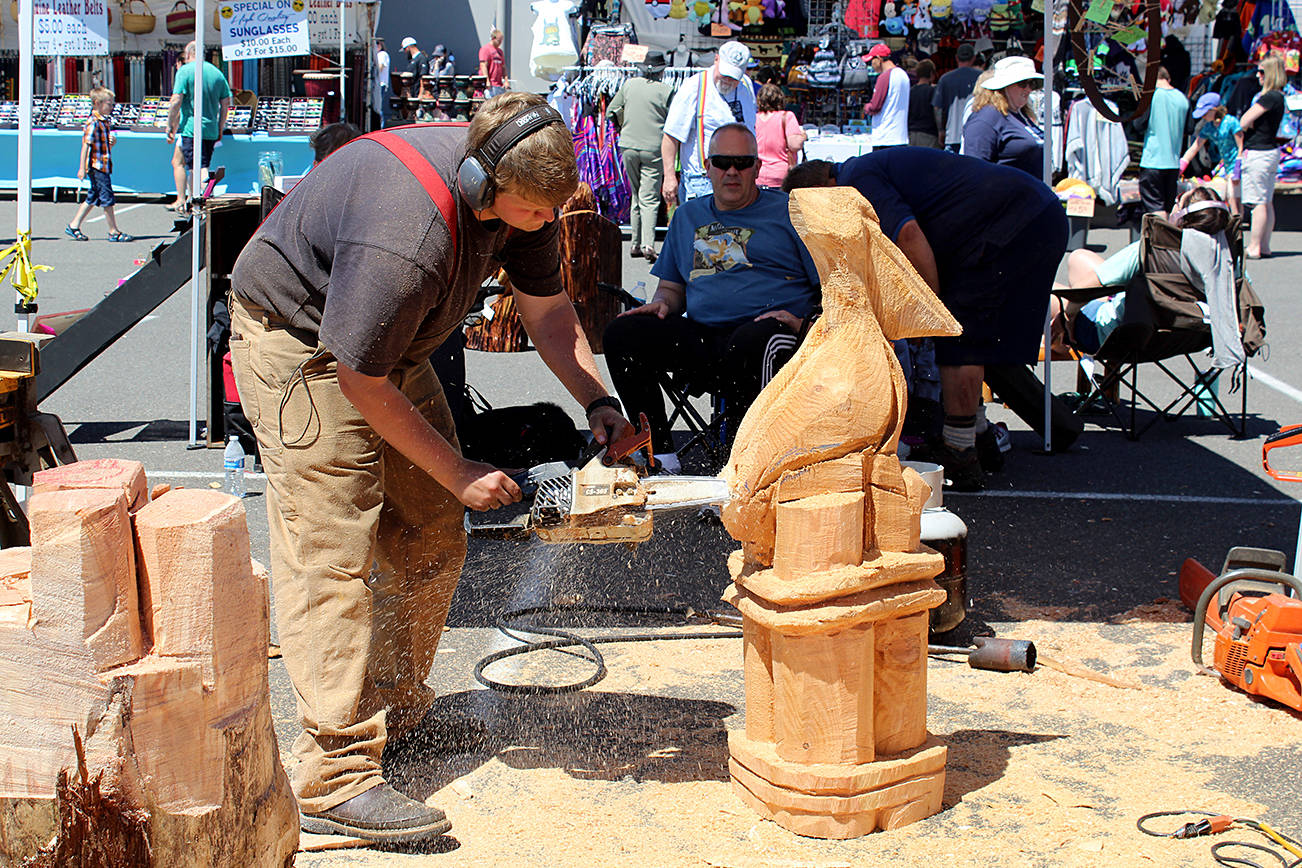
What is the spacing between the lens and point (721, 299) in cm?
529

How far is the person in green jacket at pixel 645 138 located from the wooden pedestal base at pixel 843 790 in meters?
8.64

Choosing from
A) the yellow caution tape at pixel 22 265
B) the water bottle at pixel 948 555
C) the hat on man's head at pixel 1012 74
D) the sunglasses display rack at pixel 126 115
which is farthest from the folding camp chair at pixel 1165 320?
the sunglasses display rack at pixel 126 115

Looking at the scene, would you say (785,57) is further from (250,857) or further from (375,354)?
(250,857)

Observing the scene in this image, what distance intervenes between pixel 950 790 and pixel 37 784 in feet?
6.78

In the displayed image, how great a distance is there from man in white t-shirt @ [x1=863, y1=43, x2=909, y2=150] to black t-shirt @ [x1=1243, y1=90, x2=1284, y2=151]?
10.6 feet

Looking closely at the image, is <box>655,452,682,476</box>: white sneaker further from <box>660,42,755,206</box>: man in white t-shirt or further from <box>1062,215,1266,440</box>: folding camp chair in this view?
<box>660,42,755,206</box>: man in white t-shirt

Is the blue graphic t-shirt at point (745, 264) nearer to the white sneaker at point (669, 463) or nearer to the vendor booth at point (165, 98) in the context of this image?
the white sneaker at point (669, 463)

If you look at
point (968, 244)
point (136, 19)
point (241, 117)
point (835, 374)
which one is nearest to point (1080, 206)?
point (968, 244)

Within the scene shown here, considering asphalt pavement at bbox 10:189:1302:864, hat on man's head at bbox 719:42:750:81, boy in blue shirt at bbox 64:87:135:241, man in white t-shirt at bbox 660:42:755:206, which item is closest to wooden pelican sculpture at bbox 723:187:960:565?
asphalt pavement at bbox 10:189:1302:864

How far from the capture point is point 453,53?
69.2 ft

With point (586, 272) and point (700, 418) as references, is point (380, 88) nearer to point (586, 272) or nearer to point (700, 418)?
point (586, 272)

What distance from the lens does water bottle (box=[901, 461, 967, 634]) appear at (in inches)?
145

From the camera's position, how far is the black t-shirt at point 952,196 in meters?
5.16

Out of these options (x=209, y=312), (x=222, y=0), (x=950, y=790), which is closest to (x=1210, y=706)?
(x=950, y=790)
